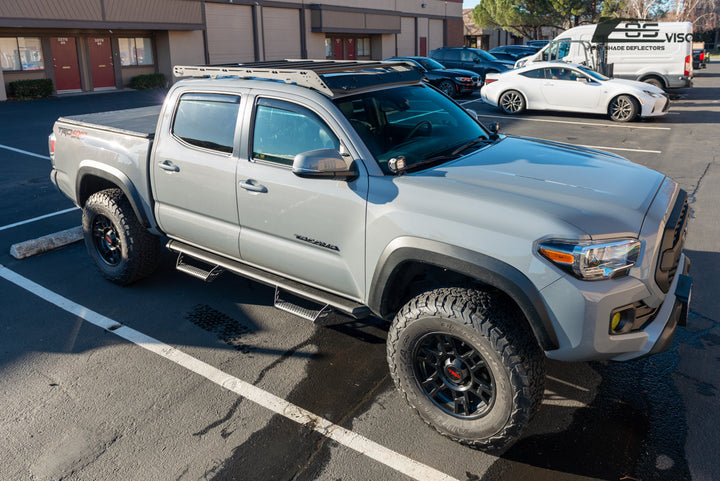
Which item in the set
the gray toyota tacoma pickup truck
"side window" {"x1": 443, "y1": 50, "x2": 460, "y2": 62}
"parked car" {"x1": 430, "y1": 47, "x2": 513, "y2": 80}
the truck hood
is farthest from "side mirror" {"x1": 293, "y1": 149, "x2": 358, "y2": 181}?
"side window" {"x1": 443, "y1": 50, "x2": 460, "y2": 62}

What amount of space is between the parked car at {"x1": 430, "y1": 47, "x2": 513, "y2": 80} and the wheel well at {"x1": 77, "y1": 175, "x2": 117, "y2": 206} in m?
20.2

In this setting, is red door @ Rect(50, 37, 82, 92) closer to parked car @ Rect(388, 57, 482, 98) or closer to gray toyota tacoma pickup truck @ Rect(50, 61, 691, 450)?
parked car @ Rect(388, 57, 482, 98)

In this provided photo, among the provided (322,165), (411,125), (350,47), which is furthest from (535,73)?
(350,47)

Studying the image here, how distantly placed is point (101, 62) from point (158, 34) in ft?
10.1

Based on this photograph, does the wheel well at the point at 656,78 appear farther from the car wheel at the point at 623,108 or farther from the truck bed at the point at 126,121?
the truck bed at the point at 126,121

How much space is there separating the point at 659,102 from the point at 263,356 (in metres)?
13.5

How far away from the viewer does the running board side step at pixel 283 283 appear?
3.81m

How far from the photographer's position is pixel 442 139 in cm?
424

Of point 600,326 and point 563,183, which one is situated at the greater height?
point 563,183

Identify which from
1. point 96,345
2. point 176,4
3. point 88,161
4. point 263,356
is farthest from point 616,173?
point 176,4

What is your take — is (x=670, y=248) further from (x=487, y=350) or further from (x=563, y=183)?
(x=487, y=350)

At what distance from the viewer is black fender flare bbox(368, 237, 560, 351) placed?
2.97 m

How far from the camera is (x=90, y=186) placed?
5684mm

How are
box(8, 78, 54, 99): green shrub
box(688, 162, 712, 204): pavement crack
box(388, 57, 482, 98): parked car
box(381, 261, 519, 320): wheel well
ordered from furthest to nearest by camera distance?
box(8, 78, 54, 99): green shrub
box(388, 57, 482, 98): parked car
box(688, 162, 712, 204): pavement crack
box(381, 261, 519, 320): wheel well
